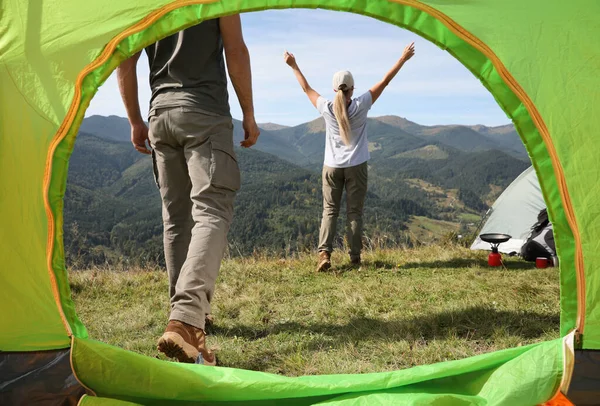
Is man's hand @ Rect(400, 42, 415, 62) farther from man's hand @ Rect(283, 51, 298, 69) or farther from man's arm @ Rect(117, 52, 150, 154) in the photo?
man's arm @ Rect(117, 52, 150, 154)

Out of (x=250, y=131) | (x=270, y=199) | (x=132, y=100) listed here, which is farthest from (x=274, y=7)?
(x=270, y=199)

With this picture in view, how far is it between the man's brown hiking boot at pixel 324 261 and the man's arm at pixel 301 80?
65.5 inches

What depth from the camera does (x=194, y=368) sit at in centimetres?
223

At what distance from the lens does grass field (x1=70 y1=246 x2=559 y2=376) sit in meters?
3.06

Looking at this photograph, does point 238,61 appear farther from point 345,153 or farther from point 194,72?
point 345,153

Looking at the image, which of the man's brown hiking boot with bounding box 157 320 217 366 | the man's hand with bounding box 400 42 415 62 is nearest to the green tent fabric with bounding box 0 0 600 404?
the man's brown hiking boot with bounding box 157 320 217 366

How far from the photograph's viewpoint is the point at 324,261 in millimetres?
5465

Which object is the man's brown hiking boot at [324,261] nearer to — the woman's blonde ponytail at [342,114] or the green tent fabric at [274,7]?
the woman's blonde ponytail at [342,114]

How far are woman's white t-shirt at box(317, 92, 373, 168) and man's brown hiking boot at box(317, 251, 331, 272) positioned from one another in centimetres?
92

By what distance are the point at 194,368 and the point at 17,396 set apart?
0.67m

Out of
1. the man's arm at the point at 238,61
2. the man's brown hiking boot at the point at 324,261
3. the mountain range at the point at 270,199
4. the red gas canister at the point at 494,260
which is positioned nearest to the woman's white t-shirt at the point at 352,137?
the man's brown hiking boot at the point at 324,261

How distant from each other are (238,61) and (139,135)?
813 millimetres

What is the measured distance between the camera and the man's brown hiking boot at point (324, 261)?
17.9ft

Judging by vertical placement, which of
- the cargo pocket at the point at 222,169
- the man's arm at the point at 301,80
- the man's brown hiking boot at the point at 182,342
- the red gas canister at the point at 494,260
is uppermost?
the man's arm at the point at 301,80
